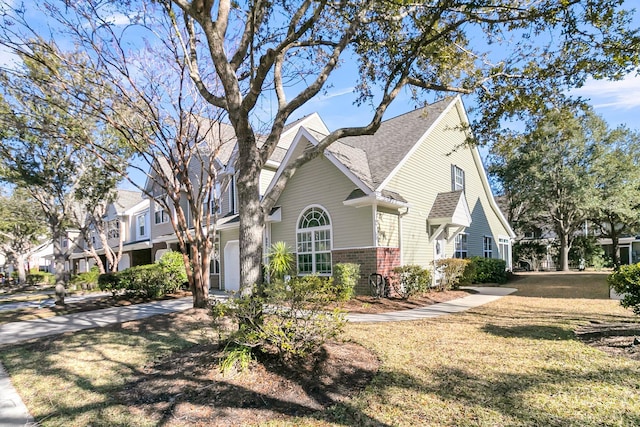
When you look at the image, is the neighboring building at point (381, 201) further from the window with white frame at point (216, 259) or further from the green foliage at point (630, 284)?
the green foliage at point (630, 284)

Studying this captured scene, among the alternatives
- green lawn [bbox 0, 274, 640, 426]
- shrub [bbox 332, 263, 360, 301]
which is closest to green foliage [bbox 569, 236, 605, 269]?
green lawn [bbox 0, 274, 640, 426]

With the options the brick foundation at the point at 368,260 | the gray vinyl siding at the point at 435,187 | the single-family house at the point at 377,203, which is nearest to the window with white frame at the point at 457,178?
the single-family house at the point at 377,203

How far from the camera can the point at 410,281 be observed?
11844 millimetres

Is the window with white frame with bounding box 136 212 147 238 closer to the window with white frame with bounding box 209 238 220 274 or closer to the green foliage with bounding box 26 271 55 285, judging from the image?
the window with white frame with bounding box 209 238 220 274

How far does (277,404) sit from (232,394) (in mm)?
600

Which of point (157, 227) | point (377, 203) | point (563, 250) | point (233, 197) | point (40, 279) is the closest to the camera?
point (377, 203)

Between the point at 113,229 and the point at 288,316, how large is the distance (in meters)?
31.8

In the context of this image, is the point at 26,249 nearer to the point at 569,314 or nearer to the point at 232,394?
the point at 232,394

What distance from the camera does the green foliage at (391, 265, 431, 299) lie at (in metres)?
11.9

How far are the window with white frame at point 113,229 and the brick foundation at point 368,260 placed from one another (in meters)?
25.6

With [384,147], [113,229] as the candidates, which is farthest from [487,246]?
[113,229]

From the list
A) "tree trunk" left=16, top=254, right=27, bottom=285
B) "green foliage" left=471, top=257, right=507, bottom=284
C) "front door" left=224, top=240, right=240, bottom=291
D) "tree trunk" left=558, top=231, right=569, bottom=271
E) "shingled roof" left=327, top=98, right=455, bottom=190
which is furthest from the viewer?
"tree trunk" left=16, top=254, right=27, bottom=285

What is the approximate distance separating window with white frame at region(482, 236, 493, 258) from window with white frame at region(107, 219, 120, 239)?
1142 inches

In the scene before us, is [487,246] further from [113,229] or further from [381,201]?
[113,229]
